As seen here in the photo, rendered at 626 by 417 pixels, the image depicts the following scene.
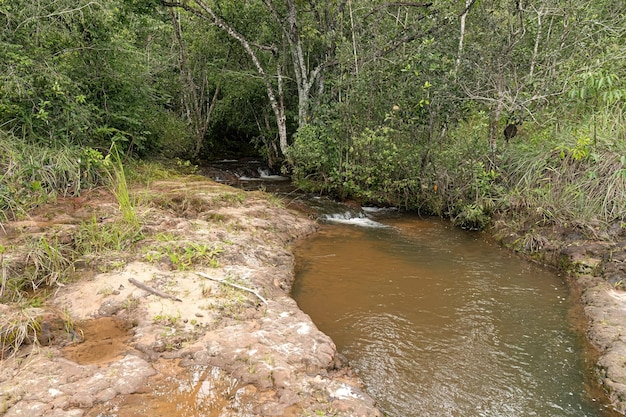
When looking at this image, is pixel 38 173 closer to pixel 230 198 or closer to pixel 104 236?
pixel 104 236

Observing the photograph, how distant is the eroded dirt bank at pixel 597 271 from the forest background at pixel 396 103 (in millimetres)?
259

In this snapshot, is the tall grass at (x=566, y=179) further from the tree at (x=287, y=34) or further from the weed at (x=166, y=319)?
the weed at (x=166, y=319)

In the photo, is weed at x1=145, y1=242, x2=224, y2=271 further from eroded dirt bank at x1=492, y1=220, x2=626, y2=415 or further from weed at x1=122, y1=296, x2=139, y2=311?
eroded dirt bank at x1=492, y1=220, x2=626, y2=415

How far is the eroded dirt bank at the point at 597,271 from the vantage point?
144 inches

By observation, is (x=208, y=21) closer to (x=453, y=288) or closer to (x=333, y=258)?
(x=333, y=258)

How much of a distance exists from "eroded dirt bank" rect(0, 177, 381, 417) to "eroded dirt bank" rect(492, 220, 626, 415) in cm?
231

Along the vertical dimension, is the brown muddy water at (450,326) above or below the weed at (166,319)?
below

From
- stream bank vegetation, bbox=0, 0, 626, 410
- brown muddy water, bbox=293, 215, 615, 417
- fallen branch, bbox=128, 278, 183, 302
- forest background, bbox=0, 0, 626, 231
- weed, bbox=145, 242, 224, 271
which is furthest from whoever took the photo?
forest background, bbox=0, 0, 626, 231

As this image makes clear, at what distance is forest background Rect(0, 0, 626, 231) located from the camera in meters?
6.39

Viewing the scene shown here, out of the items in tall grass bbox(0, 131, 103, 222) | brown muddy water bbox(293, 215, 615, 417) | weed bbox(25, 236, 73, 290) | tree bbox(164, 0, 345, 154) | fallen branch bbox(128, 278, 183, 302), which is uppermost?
tree bbox(164, 0, 345, 154)

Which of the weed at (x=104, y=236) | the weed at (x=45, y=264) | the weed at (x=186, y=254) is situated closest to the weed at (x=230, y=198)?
the weed at (x=104, y=236)

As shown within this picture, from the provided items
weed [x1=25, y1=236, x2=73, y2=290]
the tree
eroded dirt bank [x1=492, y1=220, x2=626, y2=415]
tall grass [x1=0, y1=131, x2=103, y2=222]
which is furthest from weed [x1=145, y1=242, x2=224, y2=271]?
the tree

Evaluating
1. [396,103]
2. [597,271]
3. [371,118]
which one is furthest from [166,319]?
[371,118]

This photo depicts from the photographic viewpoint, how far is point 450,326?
4.43 m
